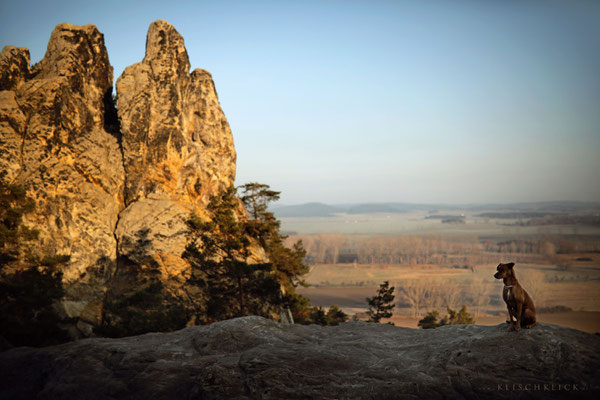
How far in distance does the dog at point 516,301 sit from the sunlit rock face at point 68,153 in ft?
85.6

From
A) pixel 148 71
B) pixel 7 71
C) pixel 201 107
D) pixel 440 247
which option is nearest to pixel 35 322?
pixel 7 71

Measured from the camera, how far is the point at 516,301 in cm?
646

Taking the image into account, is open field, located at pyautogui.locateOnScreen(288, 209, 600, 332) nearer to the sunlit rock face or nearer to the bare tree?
the bare tree

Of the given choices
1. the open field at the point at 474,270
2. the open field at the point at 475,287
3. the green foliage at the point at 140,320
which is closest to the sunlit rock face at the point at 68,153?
the green foliage at the point at 140,320

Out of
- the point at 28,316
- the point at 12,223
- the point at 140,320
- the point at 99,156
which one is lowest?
the point at 140,320

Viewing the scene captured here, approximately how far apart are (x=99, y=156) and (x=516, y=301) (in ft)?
112

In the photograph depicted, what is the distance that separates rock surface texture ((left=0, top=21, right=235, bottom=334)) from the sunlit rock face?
83mm

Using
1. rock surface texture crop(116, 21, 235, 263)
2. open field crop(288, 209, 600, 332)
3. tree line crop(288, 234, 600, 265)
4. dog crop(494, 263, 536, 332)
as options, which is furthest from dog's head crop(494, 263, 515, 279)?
tree line crop(288, 234, 600, 265)

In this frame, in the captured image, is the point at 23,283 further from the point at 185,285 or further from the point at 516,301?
the point at 516,301

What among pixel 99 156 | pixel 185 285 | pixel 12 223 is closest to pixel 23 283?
pixel 12 223

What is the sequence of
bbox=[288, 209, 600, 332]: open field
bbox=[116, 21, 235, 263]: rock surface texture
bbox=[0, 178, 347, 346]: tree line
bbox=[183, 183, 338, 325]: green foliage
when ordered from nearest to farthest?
bbox=[0, 178, 347, 346]: tree line < bbox=[183, 183, 338, 325]: green foliage < bbox=[116, 21, 235, 263]: rock surface texture < bbox=[288, 209, 600, 332]: open field

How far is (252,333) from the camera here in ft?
28.5

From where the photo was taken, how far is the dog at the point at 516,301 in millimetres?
6445

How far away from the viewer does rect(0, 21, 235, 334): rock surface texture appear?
84.1 ft
